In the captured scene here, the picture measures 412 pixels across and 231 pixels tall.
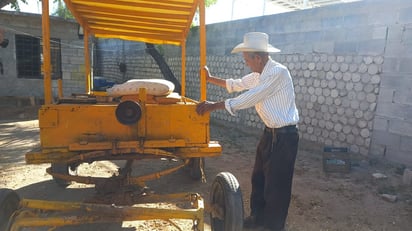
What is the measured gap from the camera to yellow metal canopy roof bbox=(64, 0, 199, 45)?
344 cm

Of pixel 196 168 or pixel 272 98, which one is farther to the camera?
pixel 196 168

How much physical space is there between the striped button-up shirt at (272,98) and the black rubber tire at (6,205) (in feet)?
6.23

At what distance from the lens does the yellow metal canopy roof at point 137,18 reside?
136 inches

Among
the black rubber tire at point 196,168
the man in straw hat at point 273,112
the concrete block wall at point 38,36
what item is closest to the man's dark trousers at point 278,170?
the man in straw hat at point 273,112

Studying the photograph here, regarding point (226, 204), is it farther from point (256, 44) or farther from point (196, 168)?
point (196, 168)

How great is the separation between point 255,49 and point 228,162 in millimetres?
3353

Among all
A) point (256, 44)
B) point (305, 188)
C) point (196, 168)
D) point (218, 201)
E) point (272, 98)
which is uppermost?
point (256, 44)

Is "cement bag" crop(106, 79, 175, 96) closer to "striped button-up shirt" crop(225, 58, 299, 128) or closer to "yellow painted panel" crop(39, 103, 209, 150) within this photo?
"yellow painted panel" crop(39, 103, 209, 150)

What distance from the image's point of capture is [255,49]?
9.54 ft

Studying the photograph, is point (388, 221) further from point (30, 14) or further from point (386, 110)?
point (30, 14)

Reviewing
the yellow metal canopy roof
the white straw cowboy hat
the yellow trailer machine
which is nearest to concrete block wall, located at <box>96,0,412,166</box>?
the yellow metal canopy roof

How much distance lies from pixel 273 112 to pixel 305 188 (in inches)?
88.3

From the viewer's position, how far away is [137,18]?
159 inches

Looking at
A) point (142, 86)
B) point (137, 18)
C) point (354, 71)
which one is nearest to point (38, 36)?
point (137, 18)
